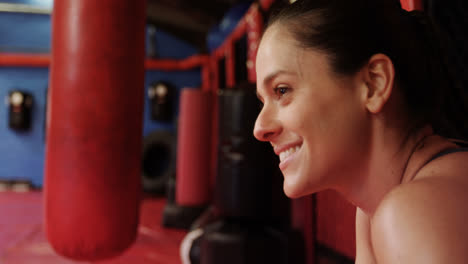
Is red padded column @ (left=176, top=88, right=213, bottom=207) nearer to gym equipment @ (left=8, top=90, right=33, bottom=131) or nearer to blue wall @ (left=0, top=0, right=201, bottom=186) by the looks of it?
blue wall @ (left=0, top=0, right=201, bottom=186)

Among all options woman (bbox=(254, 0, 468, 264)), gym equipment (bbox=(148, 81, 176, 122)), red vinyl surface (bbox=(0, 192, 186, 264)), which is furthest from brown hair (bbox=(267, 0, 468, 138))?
gym equipment (bbox=(148, 81, 176, 122))

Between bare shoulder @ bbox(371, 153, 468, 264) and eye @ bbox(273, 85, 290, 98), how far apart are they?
0.65 ft

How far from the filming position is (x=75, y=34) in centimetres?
106

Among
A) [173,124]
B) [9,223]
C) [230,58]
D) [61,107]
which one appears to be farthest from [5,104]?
[61,107]

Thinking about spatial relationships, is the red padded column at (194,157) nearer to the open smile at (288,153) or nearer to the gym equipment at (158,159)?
the gym equipment at (158,159)

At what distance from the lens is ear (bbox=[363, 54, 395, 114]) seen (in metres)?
0.46

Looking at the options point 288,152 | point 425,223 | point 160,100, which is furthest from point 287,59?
point 160,100

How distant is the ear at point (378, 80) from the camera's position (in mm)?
465

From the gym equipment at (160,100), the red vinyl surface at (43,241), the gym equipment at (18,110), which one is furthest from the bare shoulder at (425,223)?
the gym equipment at (18,110)

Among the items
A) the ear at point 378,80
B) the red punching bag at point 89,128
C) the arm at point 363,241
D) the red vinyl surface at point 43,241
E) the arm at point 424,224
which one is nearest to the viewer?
the arm at point 424,224

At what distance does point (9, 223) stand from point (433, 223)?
9.34 ft

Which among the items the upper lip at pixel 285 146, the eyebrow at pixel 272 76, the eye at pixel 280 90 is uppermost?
the eyebrow at pixel 272 76

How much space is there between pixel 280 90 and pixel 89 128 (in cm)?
73

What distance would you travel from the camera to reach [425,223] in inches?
13.5
